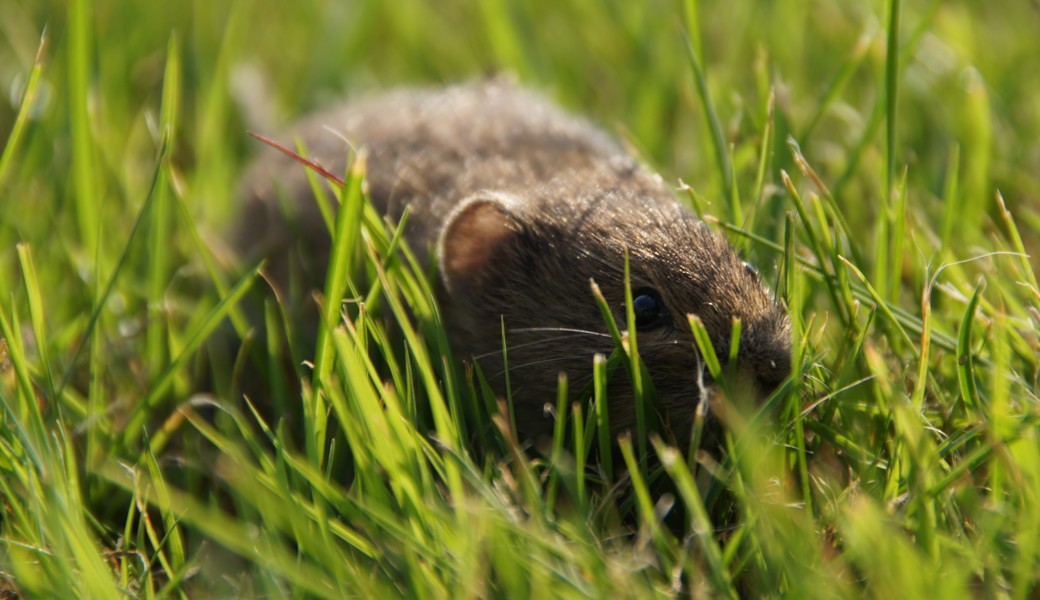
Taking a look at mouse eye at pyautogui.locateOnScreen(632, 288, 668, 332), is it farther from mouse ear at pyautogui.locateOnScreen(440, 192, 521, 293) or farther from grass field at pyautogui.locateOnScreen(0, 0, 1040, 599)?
mouse ear at pyautogui.locateOnScreen(440, 192, 521, 293)

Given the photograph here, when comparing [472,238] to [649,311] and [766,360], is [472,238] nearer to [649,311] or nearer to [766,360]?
[649,311]

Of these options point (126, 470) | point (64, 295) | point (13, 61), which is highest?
point (13, 61)

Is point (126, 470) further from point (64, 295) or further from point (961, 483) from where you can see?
point (961, 483)

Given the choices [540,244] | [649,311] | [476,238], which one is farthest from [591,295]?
[476,238]

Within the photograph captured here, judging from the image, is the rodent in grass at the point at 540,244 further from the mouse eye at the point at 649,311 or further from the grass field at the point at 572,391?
the grass field at the point at 572,391

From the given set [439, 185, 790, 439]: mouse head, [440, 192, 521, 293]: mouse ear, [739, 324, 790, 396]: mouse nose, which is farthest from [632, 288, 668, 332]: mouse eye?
[440, 192, 521, 293]: mouse ear

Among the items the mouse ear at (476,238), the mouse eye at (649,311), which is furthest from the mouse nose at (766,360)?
the mouse ear at (476,238)

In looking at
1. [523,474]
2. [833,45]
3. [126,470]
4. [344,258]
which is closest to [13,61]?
[126,470]

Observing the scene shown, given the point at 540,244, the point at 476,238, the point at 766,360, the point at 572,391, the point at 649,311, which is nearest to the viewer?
the point at 766,360
